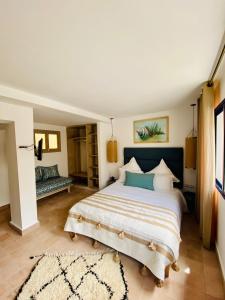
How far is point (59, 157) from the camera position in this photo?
15.5 ft

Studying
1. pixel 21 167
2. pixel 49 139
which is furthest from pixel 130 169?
pixel 49 139

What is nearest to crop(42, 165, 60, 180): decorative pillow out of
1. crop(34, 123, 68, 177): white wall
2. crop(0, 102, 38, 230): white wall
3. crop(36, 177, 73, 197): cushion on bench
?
crop(36, 177, 73, 197): cushion on bench

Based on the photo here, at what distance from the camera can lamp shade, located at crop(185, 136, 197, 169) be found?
2.82 meters

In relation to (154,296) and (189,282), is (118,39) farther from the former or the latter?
(189,282)

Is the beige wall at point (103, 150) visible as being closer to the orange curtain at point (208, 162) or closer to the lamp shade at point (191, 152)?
the lamp shade at point (191, 152)

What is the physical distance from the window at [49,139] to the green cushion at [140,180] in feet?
8.88

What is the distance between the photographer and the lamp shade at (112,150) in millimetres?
4000

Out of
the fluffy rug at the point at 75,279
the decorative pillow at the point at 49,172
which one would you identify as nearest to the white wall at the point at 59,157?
the decorative pillow at the point at 49,172

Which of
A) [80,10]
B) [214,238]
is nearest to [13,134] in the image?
[80,10]

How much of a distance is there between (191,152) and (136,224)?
6.33ft

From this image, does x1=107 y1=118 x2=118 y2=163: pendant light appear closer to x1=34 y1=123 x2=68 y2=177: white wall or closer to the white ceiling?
x1=34 y1=123 x2=68 y2=177: white wall

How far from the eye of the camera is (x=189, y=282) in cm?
152

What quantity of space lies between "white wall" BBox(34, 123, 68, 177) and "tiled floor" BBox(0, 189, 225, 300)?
1.92 meters

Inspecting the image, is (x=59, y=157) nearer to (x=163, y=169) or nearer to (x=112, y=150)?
(x=112, y=150)
